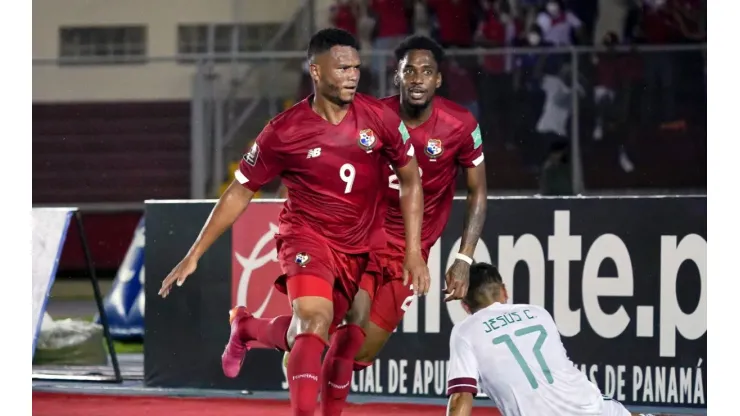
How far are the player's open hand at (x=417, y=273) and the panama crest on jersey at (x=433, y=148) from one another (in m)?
0.87

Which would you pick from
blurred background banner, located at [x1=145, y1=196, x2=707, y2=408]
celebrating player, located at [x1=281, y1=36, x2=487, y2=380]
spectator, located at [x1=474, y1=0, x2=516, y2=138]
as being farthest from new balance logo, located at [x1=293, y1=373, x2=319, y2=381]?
spectator, located at [x1=474, y1=0, x2=516, y2=138]

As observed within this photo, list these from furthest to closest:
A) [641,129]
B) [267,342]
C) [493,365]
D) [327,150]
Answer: [641,129], [267,342], [327,150], [493,365]

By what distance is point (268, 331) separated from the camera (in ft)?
23.0

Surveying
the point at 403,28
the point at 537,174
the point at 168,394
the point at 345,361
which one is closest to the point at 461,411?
the point at 345,361

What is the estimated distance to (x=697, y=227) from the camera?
8.90 meters

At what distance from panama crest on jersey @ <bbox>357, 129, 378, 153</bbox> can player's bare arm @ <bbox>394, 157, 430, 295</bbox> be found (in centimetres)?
24

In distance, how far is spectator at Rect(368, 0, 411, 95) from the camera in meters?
15.4

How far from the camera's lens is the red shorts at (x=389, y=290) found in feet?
22.9

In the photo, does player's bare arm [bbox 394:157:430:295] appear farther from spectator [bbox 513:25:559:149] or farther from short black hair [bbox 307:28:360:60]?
spectator [bbox 513:25:559:149]

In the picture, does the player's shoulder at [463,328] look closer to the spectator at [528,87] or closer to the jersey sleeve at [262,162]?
the jersey sleeve at [262,162]

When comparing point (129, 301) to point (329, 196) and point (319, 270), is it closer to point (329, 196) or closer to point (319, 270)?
point (329, 196)

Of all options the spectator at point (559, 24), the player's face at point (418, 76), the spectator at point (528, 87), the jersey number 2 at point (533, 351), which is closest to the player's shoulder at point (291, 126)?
the player's face at point (418, 76)

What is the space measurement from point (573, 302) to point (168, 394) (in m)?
3.16

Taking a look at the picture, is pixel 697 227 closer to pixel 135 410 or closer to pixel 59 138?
pixel 135 410
